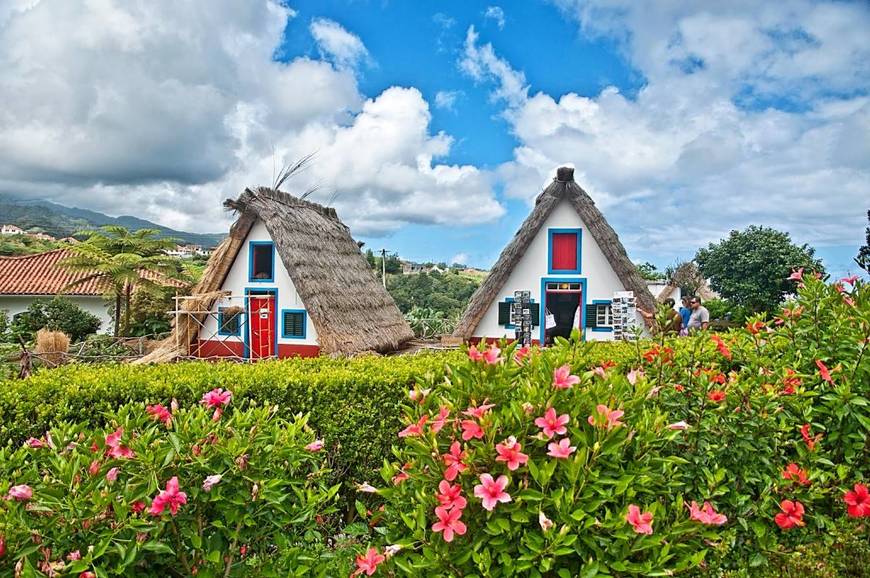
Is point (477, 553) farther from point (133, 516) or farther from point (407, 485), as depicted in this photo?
point (133, 516)

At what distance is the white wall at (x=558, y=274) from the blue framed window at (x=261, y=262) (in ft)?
18.1

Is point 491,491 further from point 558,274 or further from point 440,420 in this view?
point 558,274

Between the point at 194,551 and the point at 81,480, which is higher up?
the point at 81,480

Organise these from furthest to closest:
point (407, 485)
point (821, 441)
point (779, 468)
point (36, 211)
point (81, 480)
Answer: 1. point (36, 211)
2. point (821, 441)
3. point (779, 468)
4. point (407, 485)
5. point (81, 480)

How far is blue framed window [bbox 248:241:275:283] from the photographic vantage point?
45.7ft

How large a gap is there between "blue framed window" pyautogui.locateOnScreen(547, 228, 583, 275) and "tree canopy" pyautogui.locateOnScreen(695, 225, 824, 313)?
11.3 metres

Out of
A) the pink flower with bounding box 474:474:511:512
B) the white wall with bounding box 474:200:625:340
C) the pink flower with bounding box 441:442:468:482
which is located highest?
the white wall with bounding box 474:200:625:340

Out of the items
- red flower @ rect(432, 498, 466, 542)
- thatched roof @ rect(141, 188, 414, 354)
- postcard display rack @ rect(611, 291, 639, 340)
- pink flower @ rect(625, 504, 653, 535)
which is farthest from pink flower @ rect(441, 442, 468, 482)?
postcard display rack @ rect(611, 291, 639, 340)

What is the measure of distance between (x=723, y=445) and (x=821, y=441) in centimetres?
67

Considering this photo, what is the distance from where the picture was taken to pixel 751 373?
2.99 m

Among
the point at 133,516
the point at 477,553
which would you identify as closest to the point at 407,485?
the point at 477,553

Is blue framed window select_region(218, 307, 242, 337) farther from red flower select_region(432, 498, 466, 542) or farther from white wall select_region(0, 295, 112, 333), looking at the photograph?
white wall select_region(0, 295, 112, 333)

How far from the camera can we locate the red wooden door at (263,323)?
13.9 m

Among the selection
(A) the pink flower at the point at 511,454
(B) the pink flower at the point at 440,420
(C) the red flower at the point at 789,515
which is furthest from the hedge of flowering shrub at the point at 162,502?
(C) the red flower at the point at 789,515
